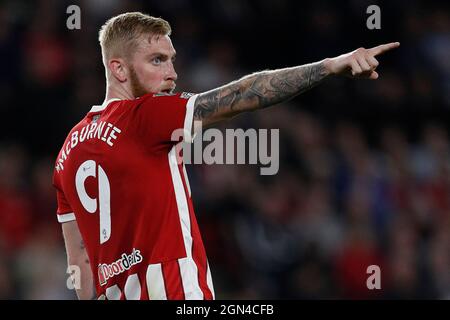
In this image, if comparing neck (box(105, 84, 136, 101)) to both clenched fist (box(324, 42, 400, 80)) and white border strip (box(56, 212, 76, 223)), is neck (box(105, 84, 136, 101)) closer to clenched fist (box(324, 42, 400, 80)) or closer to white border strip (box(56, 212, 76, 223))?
white border strip (box(56, 212, 76, 223))

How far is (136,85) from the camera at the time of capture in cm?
383

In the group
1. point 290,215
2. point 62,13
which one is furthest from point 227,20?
point 290,215

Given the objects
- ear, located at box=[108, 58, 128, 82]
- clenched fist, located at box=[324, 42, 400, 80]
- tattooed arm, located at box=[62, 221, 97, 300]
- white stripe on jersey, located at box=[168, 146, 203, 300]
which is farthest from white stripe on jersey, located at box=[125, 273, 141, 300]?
clenched fist, located at box=[324, 42, 400, 80]

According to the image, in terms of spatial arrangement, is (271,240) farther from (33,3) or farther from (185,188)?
(185,188)

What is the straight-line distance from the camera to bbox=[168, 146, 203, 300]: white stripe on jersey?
11.9 feet

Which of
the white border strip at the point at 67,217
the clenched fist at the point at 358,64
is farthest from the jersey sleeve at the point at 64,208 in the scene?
the clenched fist at the point at 358,64

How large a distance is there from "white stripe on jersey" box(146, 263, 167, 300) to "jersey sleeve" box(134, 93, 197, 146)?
51 cm

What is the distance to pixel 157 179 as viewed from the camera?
3.61m

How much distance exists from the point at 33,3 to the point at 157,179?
630 cm

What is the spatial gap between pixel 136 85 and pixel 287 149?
526 centimetres

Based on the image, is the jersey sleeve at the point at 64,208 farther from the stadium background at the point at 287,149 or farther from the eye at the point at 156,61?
the stadium background at the point at 287,149

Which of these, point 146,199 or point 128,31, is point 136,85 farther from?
point 146,199

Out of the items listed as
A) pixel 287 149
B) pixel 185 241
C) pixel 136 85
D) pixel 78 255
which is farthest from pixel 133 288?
pixel 287 149

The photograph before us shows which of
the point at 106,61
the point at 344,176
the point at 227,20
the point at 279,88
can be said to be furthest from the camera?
the point at 227,20
